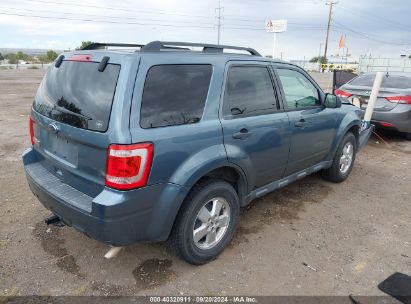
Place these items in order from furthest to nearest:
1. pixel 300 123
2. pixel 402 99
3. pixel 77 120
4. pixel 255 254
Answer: pixel 402 99, pixel 300 123, pixel 255 254, pixel 77 120

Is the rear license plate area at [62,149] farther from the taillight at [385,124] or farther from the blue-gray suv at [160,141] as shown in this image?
the taillight at [385,124]

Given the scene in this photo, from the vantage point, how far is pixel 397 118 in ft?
24.0

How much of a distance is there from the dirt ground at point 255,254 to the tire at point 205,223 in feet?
0.52

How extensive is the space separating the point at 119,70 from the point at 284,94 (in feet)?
6.62

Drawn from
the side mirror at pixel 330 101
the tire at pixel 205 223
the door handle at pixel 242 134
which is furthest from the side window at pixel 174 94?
the side mirror at pixel 330 101

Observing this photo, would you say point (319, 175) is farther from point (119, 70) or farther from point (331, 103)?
point (119, 70)

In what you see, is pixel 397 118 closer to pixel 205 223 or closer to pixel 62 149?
pixel 205 223

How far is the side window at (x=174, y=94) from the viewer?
2.67m

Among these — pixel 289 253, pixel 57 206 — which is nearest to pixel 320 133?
pixel 289 253

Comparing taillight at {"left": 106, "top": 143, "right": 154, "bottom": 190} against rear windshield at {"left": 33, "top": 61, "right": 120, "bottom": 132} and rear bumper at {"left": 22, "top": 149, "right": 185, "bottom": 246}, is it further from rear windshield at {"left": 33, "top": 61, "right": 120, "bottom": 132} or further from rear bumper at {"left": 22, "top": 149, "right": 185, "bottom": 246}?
rear windshield at {"left": 33, "top": 61, "right": 120, "bottom": 132}

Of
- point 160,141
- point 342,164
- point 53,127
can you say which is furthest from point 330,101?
point 53,127

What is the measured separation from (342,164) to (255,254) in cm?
257

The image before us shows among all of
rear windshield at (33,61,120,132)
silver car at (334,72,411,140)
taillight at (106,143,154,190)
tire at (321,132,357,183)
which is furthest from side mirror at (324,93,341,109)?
rear windshield at (33,61,120,132)

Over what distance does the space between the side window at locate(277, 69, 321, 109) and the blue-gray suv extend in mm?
97
